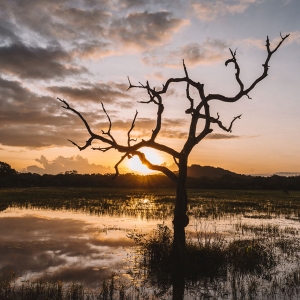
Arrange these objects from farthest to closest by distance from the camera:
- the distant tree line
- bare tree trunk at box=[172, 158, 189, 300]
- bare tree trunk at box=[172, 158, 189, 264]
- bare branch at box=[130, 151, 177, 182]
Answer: the distant tree line → bare branch at box=[130, 151, 177, 182] → bare tree trunk at box=[172, 158, 189, 264] → bare tree trunk at box=[172, 158, 189, 300]

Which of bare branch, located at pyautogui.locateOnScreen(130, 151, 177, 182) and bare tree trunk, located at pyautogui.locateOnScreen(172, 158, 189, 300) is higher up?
bare branch, located at pyautogui.locateOnScreen(130, 151, 177, 182)

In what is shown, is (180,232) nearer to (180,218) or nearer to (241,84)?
(180,218)

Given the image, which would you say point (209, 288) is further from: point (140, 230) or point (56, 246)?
point (140, 230)

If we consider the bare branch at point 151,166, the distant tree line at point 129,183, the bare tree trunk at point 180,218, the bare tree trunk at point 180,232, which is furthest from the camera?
the distant tree line at point 129,183

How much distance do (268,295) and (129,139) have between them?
653cm

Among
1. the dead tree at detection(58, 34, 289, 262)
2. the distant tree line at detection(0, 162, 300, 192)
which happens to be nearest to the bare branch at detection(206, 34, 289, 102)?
the dead tree at detection(58, 34, 289, 262)

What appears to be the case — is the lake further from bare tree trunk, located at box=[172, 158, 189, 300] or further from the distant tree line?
the distant tree line

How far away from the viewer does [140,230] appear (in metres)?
20.2

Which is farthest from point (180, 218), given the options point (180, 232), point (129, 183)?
point (129, 183)

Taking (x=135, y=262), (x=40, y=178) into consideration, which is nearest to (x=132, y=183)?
(x=40, y=178)

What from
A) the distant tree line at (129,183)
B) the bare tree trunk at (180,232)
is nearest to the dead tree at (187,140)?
the bare tree trunk at (180,232)

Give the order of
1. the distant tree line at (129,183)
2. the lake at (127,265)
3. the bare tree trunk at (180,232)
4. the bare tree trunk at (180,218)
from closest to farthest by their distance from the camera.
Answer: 1. the lake at (127,265)
2. the bare tree trunk at (180,232)
3. the bare tree trunk at (180,218)
4. the distant tree line at (129,183)

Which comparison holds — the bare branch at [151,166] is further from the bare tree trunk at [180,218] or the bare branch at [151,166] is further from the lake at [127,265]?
the lake at [127,265]

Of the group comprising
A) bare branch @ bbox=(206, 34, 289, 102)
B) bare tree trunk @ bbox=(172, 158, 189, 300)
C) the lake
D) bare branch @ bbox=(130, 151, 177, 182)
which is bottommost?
the lake
